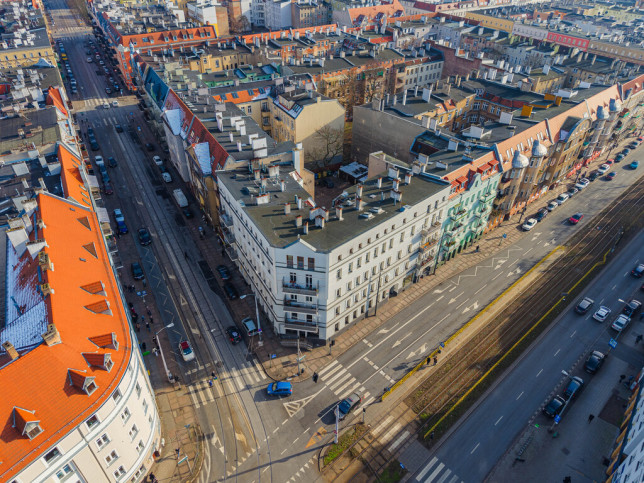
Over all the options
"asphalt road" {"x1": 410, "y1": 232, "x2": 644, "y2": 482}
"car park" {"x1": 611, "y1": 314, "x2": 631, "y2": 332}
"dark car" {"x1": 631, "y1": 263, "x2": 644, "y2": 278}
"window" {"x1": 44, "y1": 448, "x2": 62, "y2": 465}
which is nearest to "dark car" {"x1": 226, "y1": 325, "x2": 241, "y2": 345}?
"window" {"x1": 44, "y1": 448, "x2": 62, "y2": 465}

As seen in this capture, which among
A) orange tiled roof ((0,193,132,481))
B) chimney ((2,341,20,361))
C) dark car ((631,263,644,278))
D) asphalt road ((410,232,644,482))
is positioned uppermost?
chimney ((2,341,20,361))

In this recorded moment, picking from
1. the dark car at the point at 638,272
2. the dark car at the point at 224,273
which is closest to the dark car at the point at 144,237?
the dark car at the point at 224,273

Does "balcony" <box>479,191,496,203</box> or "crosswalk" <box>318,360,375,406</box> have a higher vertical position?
"balcony" <box>479,191,496,203</box>

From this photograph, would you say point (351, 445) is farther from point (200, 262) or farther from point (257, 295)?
point (200, 262)

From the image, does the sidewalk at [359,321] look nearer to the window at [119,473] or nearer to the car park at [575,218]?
the car park at [575,218]

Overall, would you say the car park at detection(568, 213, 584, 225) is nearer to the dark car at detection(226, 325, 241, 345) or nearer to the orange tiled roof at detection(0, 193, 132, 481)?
the dark car at detection(226, 325, 241, 345)

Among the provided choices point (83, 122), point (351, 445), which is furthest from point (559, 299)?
point (83, 122)

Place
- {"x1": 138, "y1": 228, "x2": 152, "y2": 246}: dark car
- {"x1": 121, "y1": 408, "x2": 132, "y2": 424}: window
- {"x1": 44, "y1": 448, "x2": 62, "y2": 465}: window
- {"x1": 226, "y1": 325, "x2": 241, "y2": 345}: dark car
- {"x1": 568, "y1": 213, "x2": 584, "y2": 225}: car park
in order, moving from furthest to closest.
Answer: {"x1": 568, "y1": 213, "x2": 584, "y2": 225}: car park
{"x1": 138, "y1": 228, "x2": 152, "y2": 246}: dark car
{"x1": 226, "y1": 325, "x2": 241, "y2": 345}: dark car
{"x1": 121, "y1": 408, "x2": 132, "y2": 424}: window
{"x1": 44, "y1": 448, "x2": 62, "y2": 465}: window
